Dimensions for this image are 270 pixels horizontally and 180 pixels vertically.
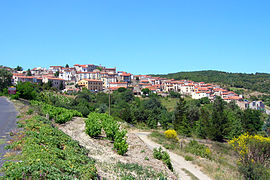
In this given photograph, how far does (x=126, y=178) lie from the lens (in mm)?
8055

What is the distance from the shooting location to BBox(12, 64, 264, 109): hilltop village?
9100 cm

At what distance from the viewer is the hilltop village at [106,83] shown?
91.0 meters

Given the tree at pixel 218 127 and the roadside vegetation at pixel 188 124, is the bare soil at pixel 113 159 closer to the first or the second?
the roadside vegetation at pixel 188 124

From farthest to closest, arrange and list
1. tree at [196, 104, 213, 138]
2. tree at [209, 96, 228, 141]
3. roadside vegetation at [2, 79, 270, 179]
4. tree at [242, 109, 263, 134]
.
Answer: tree at [242, 109, 263, 134] → tree at [196, 104, 213, 138] → tree at [209, 96, 228, 141] → roadside vegetation at [2, 79, 270, 179]

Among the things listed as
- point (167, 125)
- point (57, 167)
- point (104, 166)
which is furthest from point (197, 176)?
point (167, 125)

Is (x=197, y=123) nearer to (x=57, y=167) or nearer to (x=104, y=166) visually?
(x=104, y=166)

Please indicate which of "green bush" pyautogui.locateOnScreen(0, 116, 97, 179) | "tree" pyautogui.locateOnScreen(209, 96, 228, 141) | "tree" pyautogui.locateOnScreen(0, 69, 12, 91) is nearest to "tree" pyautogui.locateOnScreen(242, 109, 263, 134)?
"tree" pyautogui.locateOnScreen(209, 96, 228, 141)

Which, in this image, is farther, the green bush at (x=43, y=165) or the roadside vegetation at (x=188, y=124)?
the roadside vegetation at (x=188, y=124)

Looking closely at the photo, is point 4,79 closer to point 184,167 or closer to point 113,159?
point 184,167

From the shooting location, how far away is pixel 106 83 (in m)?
106

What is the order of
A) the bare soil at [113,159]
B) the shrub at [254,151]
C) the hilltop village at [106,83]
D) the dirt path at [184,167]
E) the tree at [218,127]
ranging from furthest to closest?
the hilltop village at [106,83], the tree at [218,127], the shrub at [254,151], the dirt path at [184,167], the bare soil at [113,159]

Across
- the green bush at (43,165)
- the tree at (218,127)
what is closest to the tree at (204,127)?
the tree at (218,127)

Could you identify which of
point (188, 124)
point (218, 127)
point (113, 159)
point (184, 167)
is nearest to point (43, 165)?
point (113, 159)

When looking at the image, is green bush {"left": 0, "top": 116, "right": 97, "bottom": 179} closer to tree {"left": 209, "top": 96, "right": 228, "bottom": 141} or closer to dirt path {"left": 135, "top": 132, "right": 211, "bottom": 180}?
dirt path {"left": 135, "top": 132, "right": 211, "bottom": 180}
